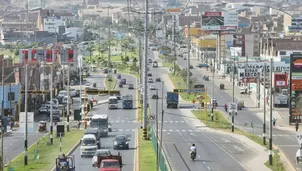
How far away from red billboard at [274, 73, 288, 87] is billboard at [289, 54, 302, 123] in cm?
1565

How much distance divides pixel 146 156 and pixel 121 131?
1887 cm

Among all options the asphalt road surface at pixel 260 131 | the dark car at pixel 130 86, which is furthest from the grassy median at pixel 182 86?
the dark car at pixel 130 86

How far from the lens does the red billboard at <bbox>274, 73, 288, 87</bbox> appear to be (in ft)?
300

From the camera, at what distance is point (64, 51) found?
4833 inches

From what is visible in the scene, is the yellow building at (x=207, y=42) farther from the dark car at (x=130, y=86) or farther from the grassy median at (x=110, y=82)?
the dark car at (x=130, y=86)

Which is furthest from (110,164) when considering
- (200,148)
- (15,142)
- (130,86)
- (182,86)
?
(130,86)

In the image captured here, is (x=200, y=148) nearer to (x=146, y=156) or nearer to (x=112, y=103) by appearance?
(x=146, y=156)

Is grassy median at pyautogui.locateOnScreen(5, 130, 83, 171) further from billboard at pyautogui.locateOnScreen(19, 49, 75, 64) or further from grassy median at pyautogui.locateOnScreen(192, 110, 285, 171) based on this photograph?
billboard at pyautogui.locateOnScreen(19, 49, 75, 64)

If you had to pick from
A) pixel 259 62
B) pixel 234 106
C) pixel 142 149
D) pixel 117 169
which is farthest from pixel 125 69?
pixel 117 169

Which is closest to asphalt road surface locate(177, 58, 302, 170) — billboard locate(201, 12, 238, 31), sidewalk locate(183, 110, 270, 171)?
sidewalk locate(183, 110, 270, 171)

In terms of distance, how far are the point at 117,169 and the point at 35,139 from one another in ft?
68.1

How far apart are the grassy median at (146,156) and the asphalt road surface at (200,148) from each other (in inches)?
39.6

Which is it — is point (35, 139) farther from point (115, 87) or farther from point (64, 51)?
point (64, 51)

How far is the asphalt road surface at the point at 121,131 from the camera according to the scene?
151 feet
